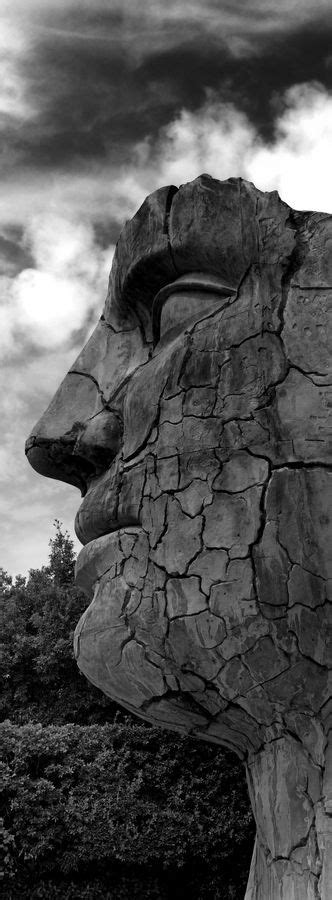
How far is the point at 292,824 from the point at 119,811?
3716 millimetres

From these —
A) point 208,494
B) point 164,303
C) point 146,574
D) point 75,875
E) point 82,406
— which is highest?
point 164,303

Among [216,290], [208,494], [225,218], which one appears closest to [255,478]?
[208,494]

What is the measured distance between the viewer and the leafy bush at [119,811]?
5812 mm

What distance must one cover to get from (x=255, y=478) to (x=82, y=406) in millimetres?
1038

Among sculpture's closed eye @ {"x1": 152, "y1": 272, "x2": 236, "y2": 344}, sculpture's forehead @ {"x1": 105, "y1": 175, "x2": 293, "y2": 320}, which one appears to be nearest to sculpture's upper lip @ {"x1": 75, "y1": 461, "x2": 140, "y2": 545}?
sculpture's closed eye @ {"x1": 152, "y1": 272, "x2": 236, "y2": 344}

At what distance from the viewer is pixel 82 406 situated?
331 centimetres

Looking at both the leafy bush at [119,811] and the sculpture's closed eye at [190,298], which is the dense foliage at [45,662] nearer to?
the leafy bush at [119,811]

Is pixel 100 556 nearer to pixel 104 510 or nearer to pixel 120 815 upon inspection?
pixel 104 510

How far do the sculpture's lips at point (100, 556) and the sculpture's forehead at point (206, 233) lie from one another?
977 millimetres

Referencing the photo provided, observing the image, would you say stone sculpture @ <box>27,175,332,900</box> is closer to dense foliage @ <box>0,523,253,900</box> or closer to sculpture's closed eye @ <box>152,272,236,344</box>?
sculpture's closed eye @ <box>152,272,236,344</box>

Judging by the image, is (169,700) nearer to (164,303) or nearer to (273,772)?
(273,772)

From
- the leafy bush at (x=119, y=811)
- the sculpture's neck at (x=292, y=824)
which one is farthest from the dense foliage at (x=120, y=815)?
the sculpture's neck at (x=292, y=824)

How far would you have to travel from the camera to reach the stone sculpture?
2486mm

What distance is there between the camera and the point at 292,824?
8.29 feet
